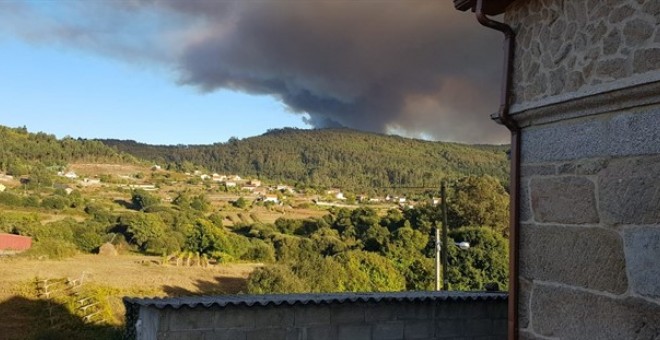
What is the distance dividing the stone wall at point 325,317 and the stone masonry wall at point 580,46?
9.38ft

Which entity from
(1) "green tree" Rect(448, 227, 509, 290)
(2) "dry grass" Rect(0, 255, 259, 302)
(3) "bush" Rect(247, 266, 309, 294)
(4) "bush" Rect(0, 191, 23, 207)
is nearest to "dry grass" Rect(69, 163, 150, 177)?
(4) "bush" Rect(0, 191, 23, 207)

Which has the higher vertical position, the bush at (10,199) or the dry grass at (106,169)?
the dry grass at (106,169)

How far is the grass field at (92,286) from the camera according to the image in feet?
52.7

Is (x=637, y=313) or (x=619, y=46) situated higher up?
(x=619, y=46)

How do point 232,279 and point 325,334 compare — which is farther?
point 232,279

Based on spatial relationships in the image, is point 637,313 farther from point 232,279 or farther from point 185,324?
point 232,279

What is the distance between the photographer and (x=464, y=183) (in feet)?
102

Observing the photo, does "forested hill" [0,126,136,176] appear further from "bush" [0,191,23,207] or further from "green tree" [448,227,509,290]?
"green tree" [448,227,509,290]

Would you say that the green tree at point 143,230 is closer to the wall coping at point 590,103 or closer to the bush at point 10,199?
the bush at point 10,199

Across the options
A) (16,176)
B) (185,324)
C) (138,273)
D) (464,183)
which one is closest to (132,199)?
(16,176)

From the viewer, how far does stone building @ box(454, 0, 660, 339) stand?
2912mm

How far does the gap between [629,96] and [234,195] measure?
65777 millimetres

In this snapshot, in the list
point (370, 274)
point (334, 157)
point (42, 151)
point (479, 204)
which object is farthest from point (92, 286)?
point (334, 157)

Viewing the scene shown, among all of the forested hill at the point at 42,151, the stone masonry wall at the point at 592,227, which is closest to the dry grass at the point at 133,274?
the stone masonry wall at the point at 592,227
